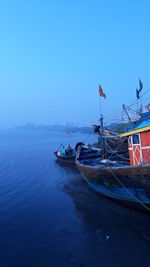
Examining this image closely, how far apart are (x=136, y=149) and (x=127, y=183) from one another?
88.8 inches

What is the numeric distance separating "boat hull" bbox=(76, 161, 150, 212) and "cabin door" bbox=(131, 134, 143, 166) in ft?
5.41

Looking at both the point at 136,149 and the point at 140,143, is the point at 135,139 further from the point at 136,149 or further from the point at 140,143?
the point at 136,149

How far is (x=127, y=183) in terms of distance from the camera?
9.81 metres

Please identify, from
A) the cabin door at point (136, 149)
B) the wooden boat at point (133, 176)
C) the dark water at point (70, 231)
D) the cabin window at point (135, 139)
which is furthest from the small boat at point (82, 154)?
the cabin window at point (135, 139)

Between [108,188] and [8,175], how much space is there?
46.8ft

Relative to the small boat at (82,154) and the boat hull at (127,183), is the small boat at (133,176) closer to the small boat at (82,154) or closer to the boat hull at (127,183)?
the boat hull at (127,183)

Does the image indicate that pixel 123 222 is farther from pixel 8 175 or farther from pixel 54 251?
pixel 8 175

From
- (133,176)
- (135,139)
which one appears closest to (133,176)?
(133,176)

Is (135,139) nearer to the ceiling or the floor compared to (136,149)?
nearer to the ceiling

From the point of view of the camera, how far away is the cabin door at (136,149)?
10.7 metres

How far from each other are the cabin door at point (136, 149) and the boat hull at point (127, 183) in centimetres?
165

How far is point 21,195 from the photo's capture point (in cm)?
1473

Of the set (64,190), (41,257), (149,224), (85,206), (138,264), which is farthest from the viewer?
(64,190)

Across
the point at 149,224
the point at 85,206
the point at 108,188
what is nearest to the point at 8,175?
the point at 85,206
